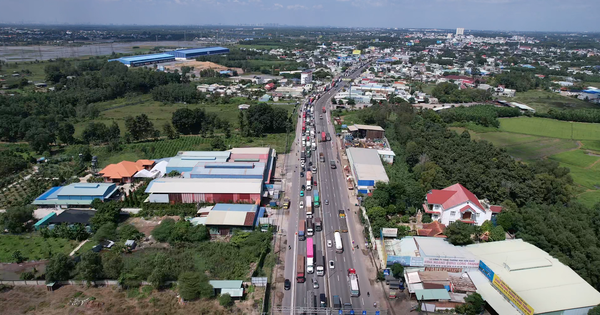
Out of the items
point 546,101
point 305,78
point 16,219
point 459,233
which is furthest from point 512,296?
point 305,78

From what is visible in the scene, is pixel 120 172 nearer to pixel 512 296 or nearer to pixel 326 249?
pixel 326 249

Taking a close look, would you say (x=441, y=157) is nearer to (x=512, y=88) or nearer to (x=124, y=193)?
(x=124, y=193)

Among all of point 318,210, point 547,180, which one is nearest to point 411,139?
point 547,180

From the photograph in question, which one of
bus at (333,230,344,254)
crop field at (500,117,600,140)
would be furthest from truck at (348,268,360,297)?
crop field at (500,117,600,140)

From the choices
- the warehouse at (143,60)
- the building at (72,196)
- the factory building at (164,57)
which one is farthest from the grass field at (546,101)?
the warehouse at (143,60)

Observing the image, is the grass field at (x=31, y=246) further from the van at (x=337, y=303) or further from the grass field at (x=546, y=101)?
the grass field at (x=546, y=101)

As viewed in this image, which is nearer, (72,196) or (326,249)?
Result: (326,249)

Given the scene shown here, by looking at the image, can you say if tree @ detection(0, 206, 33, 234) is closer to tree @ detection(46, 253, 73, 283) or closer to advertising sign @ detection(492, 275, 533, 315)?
tree @ detection(46, 253, 73, 283)
